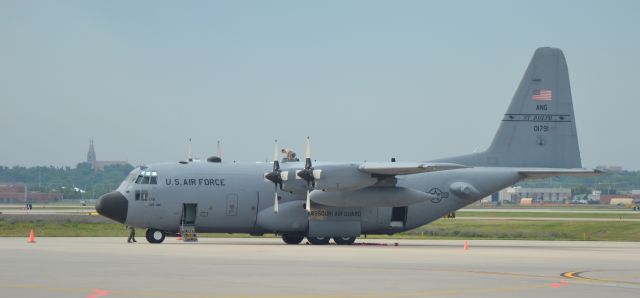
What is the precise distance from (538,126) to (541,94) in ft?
4.80

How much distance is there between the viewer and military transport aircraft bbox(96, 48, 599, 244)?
4303 centimetres

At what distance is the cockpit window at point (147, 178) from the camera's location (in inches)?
1714

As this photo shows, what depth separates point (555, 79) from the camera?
153 feet

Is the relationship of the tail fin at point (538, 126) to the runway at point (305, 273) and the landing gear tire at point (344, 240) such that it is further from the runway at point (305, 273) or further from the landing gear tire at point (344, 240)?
the runway at point (305, 273)

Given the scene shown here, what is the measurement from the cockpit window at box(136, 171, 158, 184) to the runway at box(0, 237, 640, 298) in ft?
24.1

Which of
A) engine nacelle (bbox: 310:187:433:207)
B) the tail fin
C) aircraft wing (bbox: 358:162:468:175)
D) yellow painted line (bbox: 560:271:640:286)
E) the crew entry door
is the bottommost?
yellow painted line (bbox: 560:271:640:286)

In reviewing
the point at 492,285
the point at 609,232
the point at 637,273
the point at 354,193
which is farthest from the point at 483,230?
the point at 492,285

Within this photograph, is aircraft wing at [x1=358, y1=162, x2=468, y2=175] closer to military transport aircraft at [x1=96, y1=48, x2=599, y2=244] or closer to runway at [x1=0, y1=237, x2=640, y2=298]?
military transport aircraft at [x1=96, y1=48, x2=599, y2=244]

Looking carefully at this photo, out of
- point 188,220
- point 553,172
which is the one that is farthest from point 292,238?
point 553,172

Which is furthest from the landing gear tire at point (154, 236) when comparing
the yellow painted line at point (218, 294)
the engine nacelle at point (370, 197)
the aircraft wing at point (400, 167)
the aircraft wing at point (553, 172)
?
the yellow painted line at point (218, 294)

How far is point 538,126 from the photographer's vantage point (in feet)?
153

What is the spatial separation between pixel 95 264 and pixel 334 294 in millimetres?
9819

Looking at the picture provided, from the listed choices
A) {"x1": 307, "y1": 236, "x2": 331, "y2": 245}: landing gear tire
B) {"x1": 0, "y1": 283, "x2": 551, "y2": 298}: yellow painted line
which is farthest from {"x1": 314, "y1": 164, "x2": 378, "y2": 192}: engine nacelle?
{"x1": 0, "y1": 283, "x2": 551, "y2": 298}: yellow painted line

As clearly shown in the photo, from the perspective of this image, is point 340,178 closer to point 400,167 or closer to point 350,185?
point 350,185
